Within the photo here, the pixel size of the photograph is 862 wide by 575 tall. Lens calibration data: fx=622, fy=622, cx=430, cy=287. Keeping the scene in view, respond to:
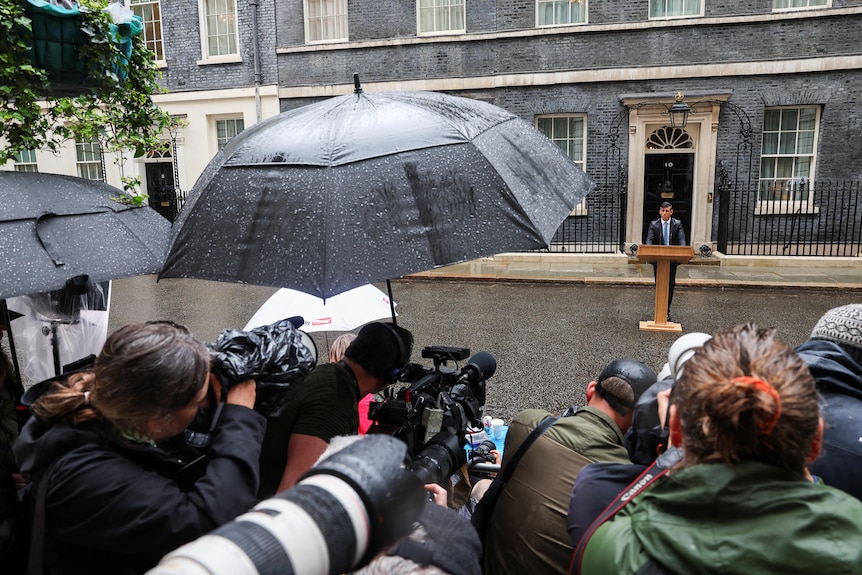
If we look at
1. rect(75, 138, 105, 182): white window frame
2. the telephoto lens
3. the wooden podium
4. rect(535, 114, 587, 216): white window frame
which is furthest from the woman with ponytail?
rect(75, 138, 105, 182): white window frame

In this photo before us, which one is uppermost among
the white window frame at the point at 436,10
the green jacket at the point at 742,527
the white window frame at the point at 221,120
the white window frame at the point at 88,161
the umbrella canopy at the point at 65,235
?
the white window frame at the point at 436,10

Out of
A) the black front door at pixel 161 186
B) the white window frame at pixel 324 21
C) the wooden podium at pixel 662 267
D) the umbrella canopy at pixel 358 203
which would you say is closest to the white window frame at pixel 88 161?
the black front door at pixel 161 186

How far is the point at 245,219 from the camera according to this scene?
2.12 metres

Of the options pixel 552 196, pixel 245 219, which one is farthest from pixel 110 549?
pixel 552 196

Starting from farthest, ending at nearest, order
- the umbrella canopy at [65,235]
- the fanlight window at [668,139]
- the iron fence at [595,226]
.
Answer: the iron fence at [595,226], the fanlight window at [668,139], the umbrella canopy at [65,235]

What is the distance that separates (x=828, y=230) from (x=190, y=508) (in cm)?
1594

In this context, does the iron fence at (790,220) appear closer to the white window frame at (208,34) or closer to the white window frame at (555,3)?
the white window frame at (555,3)

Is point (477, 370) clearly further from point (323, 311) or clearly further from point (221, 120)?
point (221, 120)

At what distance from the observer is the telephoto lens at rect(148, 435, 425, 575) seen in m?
0.76

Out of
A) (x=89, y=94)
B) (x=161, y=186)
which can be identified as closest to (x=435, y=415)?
(x=89, y=94)

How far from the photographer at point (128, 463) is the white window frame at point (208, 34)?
56.6ft

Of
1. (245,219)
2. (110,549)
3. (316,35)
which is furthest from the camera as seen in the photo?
(316,35)

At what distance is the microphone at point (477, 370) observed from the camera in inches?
102

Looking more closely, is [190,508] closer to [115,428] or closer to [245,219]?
[115,428]
